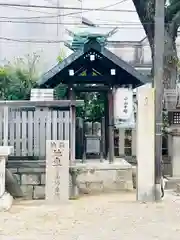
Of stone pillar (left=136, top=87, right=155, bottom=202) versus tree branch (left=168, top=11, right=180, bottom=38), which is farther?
tree branch (left=168, top=11, right=180, bottom=38)

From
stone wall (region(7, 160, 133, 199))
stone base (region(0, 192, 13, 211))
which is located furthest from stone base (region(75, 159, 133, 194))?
stone base (region(0, 192, 13, 211))

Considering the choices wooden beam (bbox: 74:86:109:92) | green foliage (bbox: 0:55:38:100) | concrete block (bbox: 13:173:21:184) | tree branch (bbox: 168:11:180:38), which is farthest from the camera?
tree branch (bbox: 168:11:180:38)

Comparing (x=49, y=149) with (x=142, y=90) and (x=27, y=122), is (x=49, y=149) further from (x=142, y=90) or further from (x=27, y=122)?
(x=142, y=90)

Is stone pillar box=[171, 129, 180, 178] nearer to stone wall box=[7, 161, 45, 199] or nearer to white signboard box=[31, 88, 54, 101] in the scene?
white signboard box=[31, 88, 54, 101]

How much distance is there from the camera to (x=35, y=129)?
11.9 meters

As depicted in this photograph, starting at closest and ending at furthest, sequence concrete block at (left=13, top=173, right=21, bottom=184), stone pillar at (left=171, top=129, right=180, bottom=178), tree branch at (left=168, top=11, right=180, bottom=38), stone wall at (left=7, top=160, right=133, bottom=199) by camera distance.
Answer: concrete block at (left=13, top=173, right=21, bottom=184) < stone wall at (left=7, top=160, right=133, bottom=199) < stone pillar at (left=171, top=129, right=180, bottom=178) < tree branch at (left=168, top=11, right=180, bottom=38)

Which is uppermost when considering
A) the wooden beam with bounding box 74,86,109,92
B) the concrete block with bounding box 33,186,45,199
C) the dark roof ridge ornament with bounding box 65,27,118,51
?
the dark roof ridge ornament with bounding box 65,27,118,51

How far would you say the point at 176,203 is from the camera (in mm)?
10305

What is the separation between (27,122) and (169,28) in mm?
7273

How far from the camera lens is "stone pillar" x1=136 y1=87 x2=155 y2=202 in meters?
10.4

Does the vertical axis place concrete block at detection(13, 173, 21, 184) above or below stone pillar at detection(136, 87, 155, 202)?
below

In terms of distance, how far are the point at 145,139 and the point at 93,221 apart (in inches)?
115

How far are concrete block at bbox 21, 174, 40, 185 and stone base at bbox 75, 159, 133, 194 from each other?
1226mm

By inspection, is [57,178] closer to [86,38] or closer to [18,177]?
[18,177]
